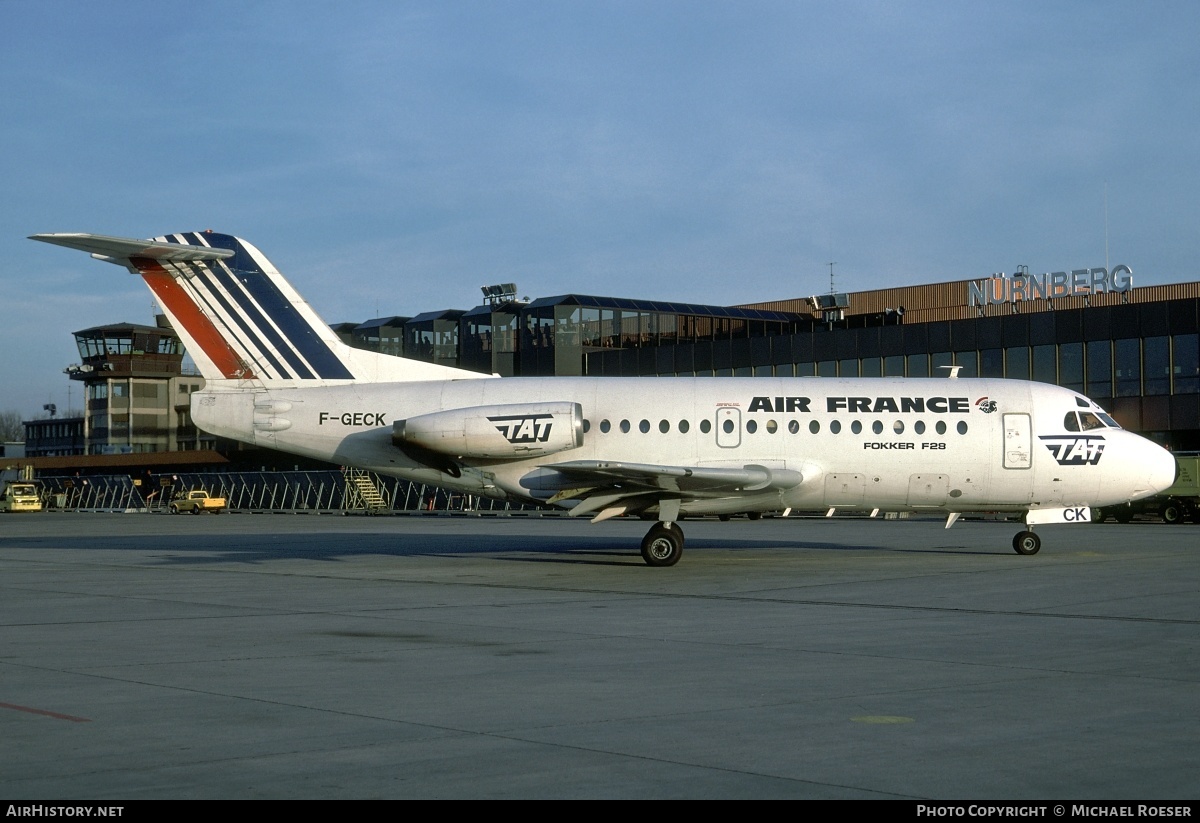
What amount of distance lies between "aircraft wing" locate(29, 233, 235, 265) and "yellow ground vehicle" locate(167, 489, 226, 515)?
54452 mm

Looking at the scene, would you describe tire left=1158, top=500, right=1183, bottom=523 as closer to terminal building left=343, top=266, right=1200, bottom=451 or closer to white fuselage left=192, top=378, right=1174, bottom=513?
terminal building left=343, top=266, right=1200, bottom=451

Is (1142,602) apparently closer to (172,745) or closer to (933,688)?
(933,688)

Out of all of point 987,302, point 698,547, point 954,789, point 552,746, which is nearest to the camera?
point 954,789

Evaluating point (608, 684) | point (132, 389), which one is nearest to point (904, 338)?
point (608, 684)

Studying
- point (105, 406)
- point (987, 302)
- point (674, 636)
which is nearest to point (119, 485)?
point (105, 406)

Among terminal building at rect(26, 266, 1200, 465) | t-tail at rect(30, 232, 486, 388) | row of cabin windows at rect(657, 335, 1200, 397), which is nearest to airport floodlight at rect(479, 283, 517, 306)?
terminal building at rect(26, 266, 1200, 465)

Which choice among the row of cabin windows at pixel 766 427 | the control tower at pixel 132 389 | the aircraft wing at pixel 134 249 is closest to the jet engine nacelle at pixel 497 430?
the row of cabin windows at pixel 766 427

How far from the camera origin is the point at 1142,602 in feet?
55.8

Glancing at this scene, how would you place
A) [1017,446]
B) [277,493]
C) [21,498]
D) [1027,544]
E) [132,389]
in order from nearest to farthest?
[1017,446]
[1027,544]
[277,493]
[21,498]
[132,389]

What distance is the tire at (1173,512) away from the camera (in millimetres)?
46406

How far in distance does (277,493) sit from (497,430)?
6093cm

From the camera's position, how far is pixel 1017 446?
25.3m

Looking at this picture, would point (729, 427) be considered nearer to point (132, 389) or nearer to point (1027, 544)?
point (1027, 544)
